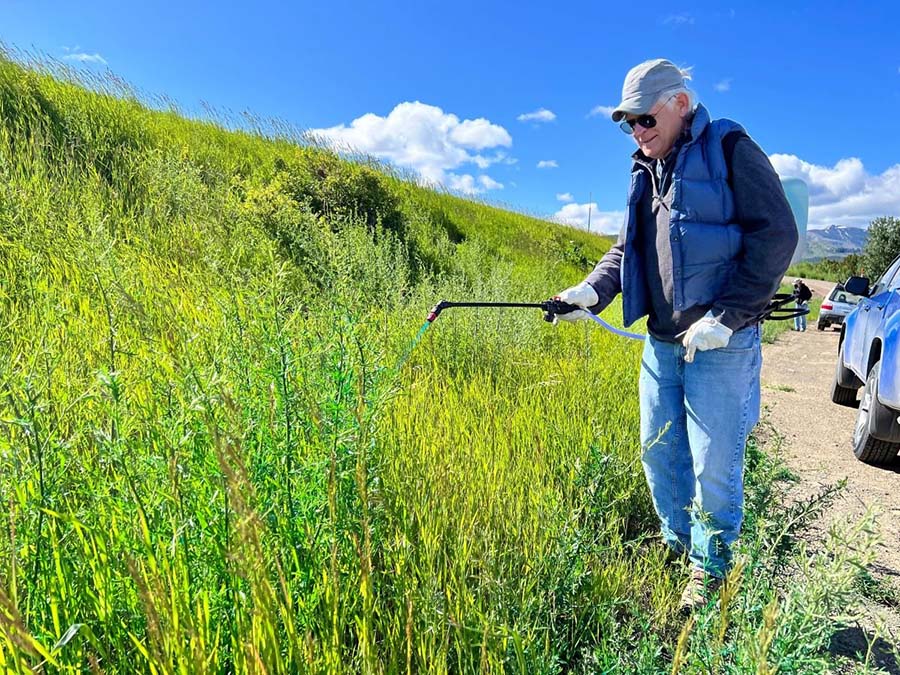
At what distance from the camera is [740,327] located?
2.05m

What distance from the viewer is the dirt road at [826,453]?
298cm

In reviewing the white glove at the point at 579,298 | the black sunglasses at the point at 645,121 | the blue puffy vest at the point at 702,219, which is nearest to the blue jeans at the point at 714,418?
the blue puffy vest at the point at 702,219

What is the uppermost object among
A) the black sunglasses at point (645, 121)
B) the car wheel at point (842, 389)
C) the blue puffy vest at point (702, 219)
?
the black sunglasses at point (645, 121)

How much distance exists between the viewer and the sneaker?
2.02 meters

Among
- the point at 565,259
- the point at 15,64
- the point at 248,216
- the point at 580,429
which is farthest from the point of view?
the point at 565,259

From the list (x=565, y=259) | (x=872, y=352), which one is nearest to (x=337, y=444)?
(x=872, y=352)

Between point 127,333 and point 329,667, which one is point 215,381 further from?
point 127,333

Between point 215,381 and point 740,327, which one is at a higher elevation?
point 740,327

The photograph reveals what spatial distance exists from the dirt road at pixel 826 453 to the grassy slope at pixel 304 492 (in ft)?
2.75

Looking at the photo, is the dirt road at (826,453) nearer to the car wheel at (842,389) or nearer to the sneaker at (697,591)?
the car wheel at (842,389)

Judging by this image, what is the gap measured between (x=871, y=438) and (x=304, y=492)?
4.62 metres

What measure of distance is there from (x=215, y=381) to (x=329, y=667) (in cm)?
72

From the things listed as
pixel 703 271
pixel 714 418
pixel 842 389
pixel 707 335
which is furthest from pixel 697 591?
pixel 842 389

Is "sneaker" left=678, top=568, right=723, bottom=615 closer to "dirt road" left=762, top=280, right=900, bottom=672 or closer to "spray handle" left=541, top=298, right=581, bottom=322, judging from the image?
"dirt road" left=762, top=280, right=900, bottom=672
